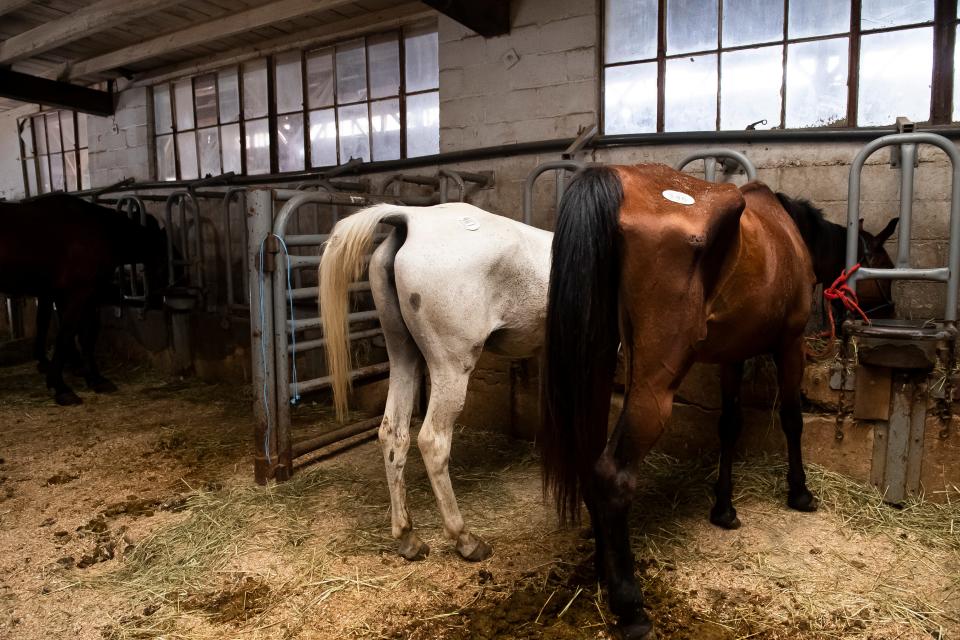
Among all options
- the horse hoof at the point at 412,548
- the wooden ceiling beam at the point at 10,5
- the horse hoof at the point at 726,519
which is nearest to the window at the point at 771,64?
the horse hoof at the point at 726,519

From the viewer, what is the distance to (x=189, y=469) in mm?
3010

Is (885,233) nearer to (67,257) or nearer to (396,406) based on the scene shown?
(396,406)

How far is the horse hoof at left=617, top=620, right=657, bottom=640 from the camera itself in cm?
159

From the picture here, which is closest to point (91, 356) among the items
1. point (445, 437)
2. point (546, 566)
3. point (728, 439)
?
point (445, 437)

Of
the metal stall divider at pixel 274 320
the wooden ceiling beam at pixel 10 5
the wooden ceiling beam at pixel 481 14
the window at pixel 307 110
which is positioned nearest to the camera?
the metal stall divider at pixel 274 320

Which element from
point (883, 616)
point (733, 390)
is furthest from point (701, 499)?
point (883, 616)

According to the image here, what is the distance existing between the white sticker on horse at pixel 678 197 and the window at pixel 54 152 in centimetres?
731

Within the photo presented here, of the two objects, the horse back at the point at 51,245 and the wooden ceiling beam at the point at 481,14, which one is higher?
the wooden ceiling beam at the point at 481,14

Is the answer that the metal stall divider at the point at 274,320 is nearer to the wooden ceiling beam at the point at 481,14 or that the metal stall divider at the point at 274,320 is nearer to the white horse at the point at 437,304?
the white horse at the point at 437,304

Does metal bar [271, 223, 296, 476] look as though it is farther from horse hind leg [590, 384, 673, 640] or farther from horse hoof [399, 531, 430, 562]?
horse hind leg [590, 384, 673, 640]

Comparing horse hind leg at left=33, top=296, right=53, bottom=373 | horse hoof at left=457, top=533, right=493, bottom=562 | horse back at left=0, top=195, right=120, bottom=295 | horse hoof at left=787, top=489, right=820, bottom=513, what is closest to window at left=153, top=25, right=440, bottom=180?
horse back at left=0, top=195, right=120, bottom=295

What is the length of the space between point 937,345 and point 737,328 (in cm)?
105

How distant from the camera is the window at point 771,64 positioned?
9.64ft

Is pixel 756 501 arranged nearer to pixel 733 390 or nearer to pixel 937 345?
pixel 733 390
